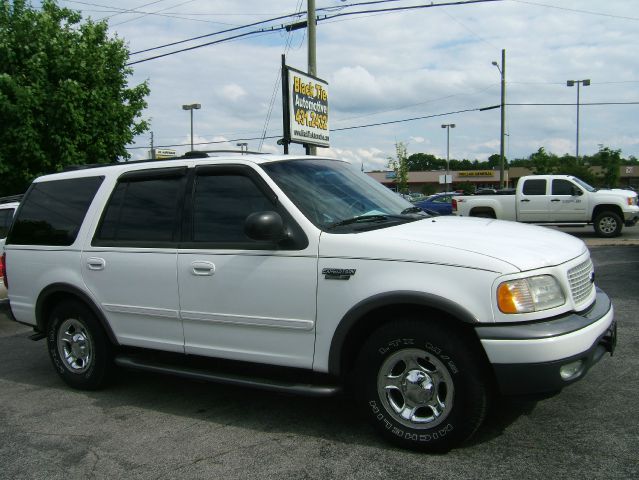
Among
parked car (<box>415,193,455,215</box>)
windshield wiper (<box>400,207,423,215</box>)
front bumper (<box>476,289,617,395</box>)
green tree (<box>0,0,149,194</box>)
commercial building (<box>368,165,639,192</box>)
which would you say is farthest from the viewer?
commercial building (<box>368,165,639,192</box>)

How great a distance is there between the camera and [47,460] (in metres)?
3.76

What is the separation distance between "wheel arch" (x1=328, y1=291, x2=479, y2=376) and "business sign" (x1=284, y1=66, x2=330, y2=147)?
40.4 ft

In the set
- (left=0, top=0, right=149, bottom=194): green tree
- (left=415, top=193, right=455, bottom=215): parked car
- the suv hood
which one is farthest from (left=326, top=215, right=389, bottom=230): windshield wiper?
(left=415, top=193, right=455, bottom=215): parked car

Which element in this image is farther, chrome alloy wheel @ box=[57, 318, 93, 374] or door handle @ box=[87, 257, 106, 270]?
chrome alloy wheel @ box=[57, 318, 93, 374]

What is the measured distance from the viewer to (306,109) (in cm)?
1669

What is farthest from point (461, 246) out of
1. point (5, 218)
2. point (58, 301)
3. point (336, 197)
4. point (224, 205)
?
point (5, 218)

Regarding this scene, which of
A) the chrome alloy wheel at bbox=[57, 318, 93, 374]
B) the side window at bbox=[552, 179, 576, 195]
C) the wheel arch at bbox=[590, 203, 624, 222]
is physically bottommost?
the chrome alloy wheel at bbox=[57, 318, 93, 374]

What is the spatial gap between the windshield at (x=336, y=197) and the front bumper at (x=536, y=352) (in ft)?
3.75

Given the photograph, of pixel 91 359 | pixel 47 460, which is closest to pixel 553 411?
pixel 47 460

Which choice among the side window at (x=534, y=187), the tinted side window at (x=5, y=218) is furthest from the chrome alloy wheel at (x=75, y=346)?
the side window at (x=534, y=187)

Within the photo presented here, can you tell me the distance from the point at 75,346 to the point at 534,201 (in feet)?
53.5

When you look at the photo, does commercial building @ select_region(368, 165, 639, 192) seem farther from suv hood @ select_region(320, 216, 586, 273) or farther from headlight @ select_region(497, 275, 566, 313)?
headlight @ select_region(497, 275, 566, 313)

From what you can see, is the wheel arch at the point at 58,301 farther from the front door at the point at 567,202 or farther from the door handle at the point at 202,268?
the front door at the point at 567,202

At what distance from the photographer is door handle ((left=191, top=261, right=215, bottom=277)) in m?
4.16
